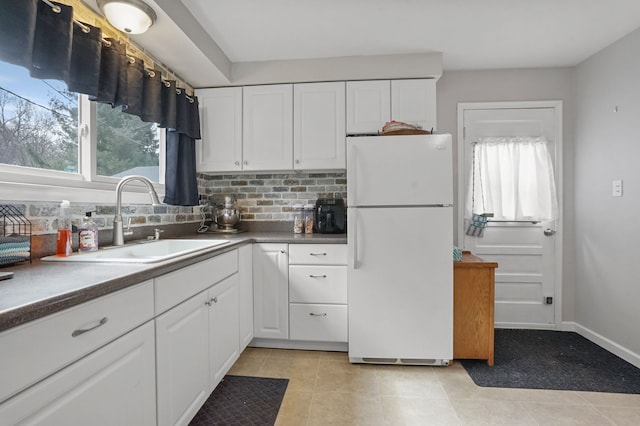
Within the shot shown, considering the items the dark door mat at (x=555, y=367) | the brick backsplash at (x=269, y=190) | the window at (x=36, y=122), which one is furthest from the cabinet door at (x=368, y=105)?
the dark door mat at (x=555, y=367)

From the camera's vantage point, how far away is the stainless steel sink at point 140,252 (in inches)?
50.2

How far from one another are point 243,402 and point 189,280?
84 cm

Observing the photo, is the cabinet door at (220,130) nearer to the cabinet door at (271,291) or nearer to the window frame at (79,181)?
the window frame at (79,181)

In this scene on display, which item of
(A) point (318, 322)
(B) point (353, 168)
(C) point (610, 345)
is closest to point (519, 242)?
(C) point (610, 345)

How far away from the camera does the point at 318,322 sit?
2252 millimetres

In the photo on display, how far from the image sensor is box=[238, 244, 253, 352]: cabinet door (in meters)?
2.07

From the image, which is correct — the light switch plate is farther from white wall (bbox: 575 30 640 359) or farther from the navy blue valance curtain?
the navy blue valance curtain

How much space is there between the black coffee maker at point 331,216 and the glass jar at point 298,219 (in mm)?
177

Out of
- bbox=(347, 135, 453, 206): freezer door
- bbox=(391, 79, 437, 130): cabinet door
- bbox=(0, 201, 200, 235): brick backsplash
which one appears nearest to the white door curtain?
bbox=(391, 79, 437, 130): cabinet door

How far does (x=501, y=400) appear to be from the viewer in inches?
68.2

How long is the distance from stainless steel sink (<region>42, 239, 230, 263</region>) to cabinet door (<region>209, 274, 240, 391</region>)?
27cm

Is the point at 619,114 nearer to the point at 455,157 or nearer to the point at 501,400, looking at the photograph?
the point at 455,157

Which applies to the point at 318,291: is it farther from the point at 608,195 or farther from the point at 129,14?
the point at 608,195

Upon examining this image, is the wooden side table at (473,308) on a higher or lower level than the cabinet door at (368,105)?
lower
